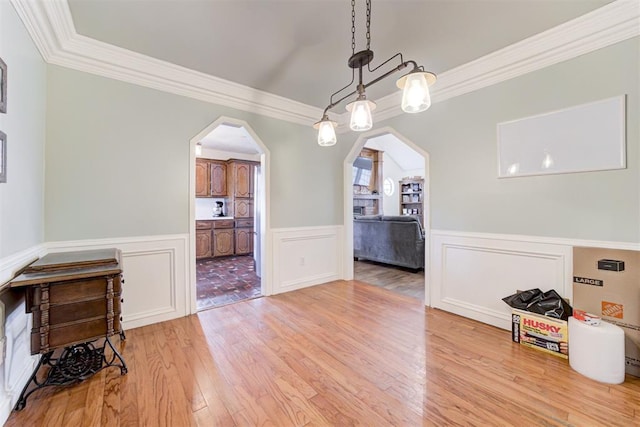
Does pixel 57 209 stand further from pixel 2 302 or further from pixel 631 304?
pixel 631 304

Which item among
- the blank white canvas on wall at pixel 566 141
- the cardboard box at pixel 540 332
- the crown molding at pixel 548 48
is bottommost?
the cardboard box at pixel 540 332

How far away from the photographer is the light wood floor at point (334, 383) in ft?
4.58

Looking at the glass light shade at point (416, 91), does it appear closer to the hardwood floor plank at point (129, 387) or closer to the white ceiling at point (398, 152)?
the hardwood floor plank at point (129, 387)

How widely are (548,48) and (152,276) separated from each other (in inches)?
160

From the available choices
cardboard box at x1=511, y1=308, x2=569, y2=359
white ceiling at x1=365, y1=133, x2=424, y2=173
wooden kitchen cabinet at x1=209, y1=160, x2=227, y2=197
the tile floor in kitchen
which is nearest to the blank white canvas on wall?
cardboard box at x1=511, y1=308, x2=569, y2=359

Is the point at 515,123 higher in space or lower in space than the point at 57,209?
higher

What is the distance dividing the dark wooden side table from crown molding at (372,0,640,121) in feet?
11.1

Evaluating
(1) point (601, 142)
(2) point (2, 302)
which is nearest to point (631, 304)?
(1) point (601, 142)

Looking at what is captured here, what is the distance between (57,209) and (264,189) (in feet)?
6.36

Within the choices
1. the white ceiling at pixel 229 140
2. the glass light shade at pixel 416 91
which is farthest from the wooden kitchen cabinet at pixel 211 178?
the glass light shade at pixel 416 91

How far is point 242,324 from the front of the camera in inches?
100

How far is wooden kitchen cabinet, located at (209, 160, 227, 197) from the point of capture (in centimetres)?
617

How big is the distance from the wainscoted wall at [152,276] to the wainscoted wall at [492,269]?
2.78 m

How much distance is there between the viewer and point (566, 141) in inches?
80.9
